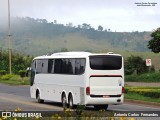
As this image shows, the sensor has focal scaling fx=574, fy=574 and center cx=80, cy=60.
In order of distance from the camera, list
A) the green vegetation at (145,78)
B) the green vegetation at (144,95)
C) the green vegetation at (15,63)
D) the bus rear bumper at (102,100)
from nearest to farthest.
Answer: the bus rear bumper at (102,100) → the green vegetation at (144,95) → the green vegetation at (145,78) → the green vegetation at (15,63)

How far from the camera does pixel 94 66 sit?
Result: 2762 cm

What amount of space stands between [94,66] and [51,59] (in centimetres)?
541

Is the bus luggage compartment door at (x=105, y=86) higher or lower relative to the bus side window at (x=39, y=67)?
lower

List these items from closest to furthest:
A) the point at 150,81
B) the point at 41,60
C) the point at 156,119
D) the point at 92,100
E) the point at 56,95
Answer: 1. the point at 156,119
2. the point at 92,100
3. the point at 56,95
4. the point at 41,60
5. the point at 150,81

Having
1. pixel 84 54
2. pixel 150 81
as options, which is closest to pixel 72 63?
pixel 84 54

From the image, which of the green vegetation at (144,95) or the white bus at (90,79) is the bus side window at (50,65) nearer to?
the white bus at (90,79)

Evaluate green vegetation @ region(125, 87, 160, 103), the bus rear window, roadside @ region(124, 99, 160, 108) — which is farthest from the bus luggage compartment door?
green vegetation @ region(125, 87, 160, 103)

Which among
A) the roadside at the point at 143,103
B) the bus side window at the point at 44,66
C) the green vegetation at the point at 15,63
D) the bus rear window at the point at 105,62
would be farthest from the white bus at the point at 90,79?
the green vegetation at the point at 15,63

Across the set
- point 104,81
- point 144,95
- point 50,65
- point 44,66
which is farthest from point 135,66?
point 104,81

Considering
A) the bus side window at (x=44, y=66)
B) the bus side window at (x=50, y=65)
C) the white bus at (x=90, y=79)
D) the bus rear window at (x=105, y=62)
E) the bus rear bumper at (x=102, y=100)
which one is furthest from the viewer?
the bus side window at (x=44, y=66)

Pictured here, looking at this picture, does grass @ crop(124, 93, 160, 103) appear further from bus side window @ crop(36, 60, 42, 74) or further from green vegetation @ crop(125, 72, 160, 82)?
green vegetation @ crop(125, 72, 160, 82)

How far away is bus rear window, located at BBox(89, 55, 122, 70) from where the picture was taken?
90.8 feet

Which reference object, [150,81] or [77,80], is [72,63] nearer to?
[77,80]

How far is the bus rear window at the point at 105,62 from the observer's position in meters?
27.7
